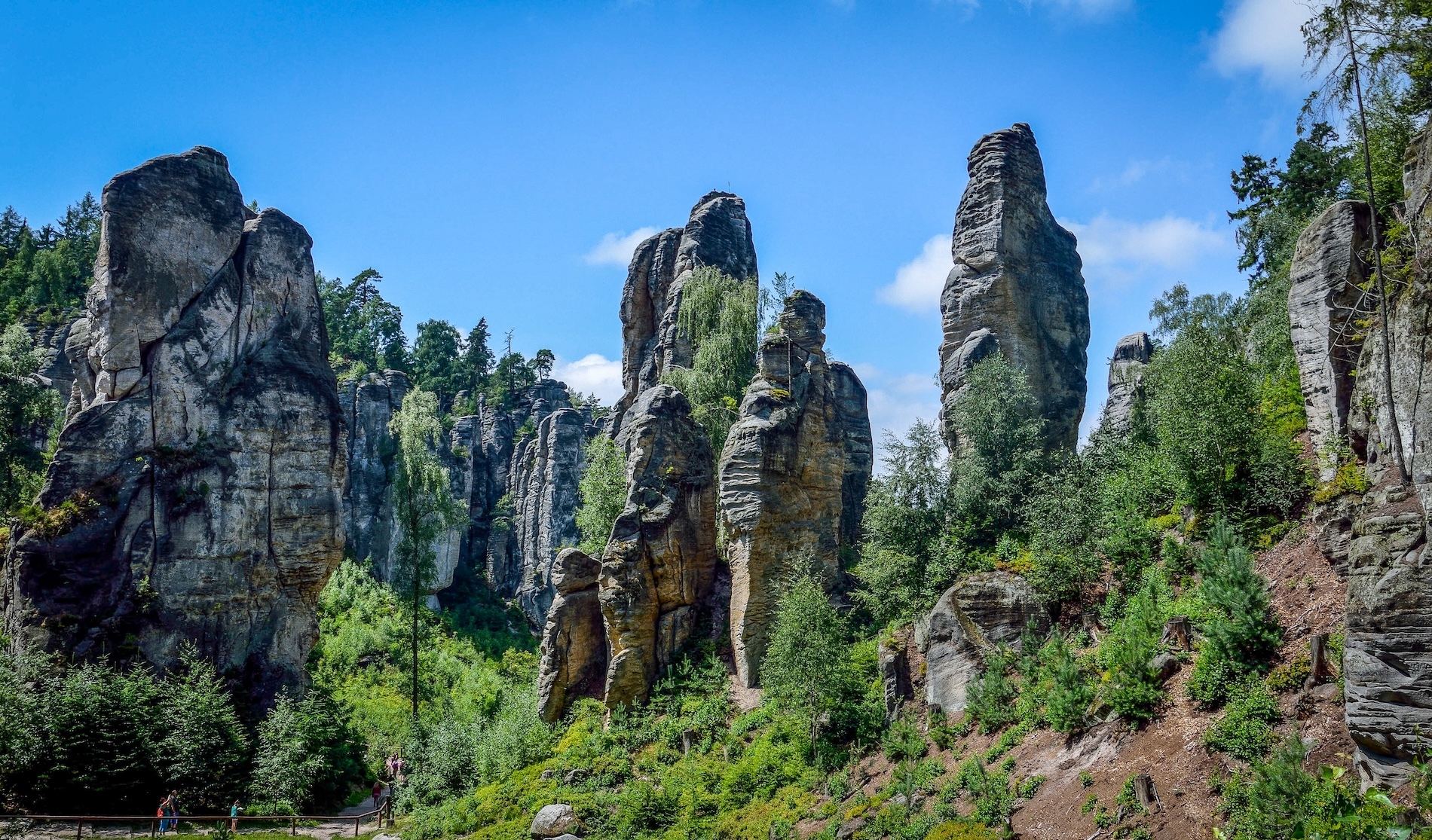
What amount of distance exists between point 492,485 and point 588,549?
3230 centimetres

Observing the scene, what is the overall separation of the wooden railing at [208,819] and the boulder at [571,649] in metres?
5.26

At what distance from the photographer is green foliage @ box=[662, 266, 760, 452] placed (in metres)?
31.9

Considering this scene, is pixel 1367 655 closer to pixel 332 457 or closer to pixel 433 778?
pixel 433 778

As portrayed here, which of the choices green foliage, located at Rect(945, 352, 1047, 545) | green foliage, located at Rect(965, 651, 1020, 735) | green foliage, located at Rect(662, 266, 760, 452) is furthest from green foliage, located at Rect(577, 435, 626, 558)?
green foliage, located at Rect(965, 651, 1020, 735)

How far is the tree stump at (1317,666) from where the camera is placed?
12.6m

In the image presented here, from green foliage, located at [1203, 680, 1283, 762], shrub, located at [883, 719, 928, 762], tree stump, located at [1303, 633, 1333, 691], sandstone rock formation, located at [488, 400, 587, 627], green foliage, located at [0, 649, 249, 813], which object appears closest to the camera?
green foliage, located at [1203, 680, 1283, 762]

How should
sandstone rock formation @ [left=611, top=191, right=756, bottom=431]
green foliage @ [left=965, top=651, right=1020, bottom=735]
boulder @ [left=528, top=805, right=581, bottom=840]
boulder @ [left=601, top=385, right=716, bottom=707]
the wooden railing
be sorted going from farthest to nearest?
sandstone rock formation @ [left=611, top=191, right=756, bottom=431] → boulder @ [left=601, top=385, right=716, bottom=707] → boulder @ [left=528, top=805, right=581, bottom=840] → the wooden railing → green foliage @ [left=965, top=651, right=1020, bottom=735]

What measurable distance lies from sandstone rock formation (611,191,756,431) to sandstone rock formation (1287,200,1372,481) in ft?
73.6

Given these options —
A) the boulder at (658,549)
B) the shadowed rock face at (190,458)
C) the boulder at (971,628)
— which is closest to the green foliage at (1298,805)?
the boulder at (971,628)

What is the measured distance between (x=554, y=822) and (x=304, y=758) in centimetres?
986

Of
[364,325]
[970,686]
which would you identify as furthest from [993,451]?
[364,325]

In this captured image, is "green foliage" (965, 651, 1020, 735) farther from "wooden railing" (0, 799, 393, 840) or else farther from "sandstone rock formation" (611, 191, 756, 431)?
"sandstone rock formation" (611, 191, 756, 431)

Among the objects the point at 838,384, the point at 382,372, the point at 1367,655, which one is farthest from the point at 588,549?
the point at 382,372

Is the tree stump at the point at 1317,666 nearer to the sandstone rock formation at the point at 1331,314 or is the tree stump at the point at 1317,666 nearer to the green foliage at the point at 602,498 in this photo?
the sandstone rock formation at the point at 1331,314
